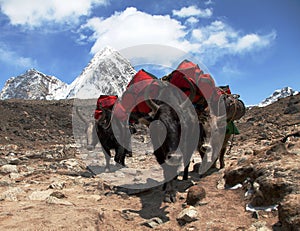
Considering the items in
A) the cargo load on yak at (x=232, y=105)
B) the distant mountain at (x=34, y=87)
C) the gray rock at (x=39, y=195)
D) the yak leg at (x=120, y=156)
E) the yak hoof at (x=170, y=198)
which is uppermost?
the distant mountain at (x=34, y=87)

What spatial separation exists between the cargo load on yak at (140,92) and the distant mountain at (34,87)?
406ft

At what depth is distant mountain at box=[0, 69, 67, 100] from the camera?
128 m

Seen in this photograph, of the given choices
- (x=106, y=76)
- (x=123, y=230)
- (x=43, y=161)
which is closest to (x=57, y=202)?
(x=123, y=230)

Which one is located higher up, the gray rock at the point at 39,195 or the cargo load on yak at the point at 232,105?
the cargo load on yak at the point at 232,105

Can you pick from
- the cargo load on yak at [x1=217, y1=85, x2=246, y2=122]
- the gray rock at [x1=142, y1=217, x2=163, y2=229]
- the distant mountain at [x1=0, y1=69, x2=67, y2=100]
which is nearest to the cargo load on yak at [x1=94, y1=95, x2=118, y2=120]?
the cargo load on yak at [x1=217, y1=85, x2=246, y2=122]

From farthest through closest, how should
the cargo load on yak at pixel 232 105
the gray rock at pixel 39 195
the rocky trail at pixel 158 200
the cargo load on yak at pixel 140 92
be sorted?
the cargo load on yak at pixel 232 105 < the cargo load on yak at pixel 140 92 < the gray rock at pixel 39 195 < the rocky trail at pixel 158 200

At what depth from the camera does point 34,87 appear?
433 feet

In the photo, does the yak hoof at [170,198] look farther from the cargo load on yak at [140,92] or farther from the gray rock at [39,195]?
the gray rock at [39,195]

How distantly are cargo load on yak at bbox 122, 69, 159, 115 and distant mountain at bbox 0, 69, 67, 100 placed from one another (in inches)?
4867

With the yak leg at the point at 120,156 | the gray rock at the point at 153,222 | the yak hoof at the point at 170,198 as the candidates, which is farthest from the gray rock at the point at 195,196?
the yak leg at the point at 120,156

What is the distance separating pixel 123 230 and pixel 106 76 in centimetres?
1534

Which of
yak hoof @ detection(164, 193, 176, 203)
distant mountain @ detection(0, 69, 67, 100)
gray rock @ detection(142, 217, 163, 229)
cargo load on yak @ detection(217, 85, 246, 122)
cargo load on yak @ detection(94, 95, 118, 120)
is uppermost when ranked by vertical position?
distant mountain @ detection(0, 69, 67, 100)

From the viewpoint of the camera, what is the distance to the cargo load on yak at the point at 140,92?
573cm

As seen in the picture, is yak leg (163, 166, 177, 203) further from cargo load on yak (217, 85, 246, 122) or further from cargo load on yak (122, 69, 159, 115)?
cargo load on yak (217, 85, 246, 122)
